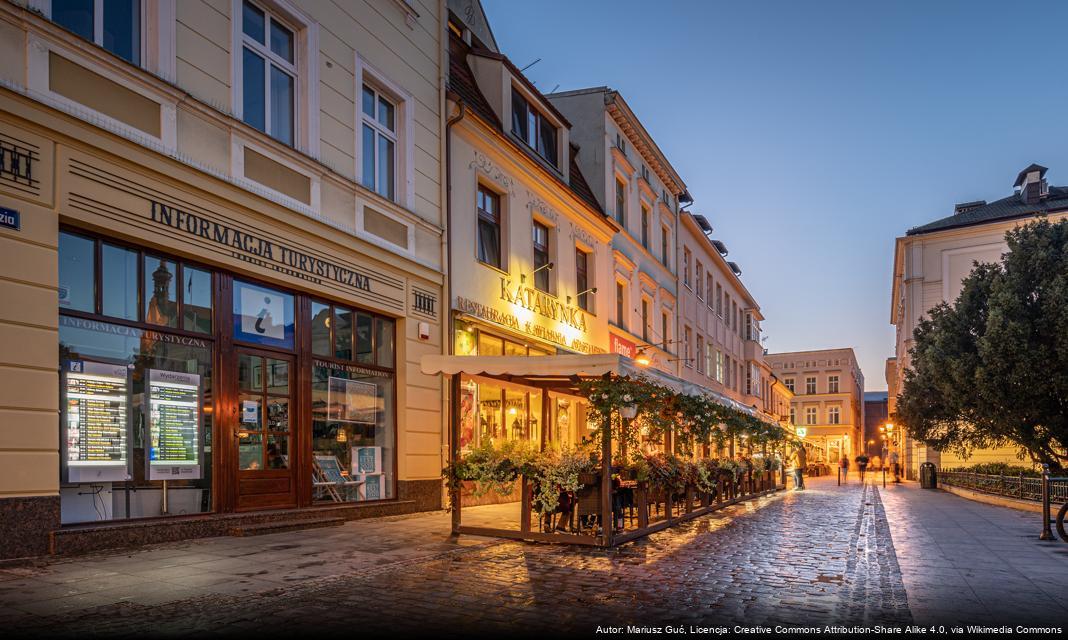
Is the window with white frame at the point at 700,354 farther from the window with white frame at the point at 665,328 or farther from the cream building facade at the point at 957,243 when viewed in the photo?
the cream building facade at the point at 957,243

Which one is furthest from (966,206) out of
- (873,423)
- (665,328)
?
(873,423)

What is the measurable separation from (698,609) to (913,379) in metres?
27.0

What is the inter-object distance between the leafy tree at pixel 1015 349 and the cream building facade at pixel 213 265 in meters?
16.3

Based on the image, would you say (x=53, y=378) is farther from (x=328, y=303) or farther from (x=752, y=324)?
(x=752, y=324)

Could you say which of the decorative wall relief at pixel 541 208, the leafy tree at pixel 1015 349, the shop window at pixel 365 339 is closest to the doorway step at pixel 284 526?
the shop window at pixel 365 339

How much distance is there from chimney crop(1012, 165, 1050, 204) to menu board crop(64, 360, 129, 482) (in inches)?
1761

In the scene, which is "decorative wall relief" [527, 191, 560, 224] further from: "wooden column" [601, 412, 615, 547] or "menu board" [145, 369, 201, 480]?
"menu board" [145, 369, 201, 480]

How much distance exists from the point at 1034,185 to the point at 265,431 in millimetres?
42891

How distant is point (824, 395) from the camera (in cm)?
8575

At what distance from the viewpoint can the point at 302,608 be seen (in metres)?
6.23

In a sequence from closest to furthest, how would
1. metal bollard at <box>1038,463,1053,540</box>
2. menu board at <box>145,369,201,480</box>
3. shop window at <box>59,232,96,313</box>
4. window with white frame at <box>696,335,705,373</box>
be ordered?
shop window at <box>59,232,96,313</box>, menu board at <box>145,369,201,480</box>, metal bollard at <box>1038,463,1053,540</box>, window with white frame at <box>696,335,705,373</box>

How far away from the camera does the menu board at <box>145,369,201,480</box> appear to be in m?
9.70

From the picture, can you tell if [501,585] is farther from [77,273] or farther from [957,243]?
[957,243]

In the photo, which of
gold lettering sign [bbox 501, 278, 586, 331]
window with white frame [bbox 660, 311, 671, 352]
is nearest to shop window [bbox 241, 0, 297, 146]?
gold lettering sign [bbox 501, 278, 586, 331]
